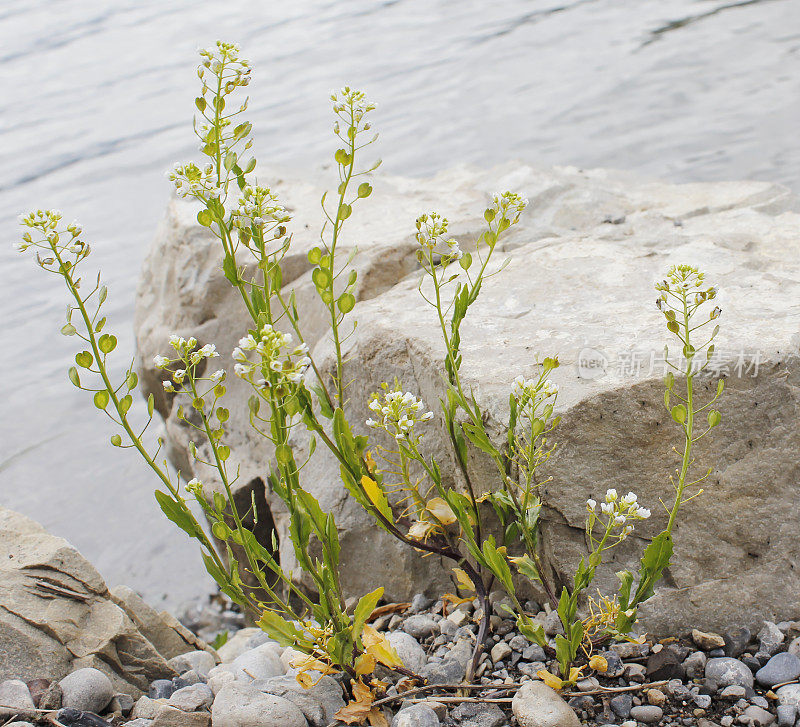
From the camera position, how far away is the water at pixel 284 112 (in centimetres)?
580

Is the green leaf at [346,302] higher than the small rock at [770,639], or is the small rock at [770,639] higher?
the green leaf at [346,302]

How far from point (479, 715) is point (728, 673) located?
0.67 meters

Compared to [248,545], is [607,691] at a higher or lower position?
lower

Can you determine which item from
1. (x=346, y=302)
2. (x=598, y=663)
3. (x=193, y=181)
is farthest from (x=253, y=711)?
(x=193, y=181)

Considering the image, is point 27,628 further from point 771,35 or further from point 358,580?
point 771,35

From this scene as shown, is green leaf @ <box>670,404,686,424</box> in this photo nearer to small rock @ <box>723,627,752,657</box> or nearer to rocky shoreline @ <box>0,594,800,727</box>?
rocky shoreline @ <box>0,594,800,727</box>

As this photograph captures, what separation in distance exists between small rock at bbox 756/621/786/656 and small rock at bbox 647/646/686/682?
0.79 feet

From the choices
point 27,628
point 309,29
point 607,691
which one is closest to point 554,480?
point 607,691

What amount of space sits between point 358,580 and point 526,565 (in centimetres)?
94

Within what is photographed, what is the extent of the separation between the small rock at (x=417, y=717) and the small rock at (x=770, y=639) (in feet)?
3.07

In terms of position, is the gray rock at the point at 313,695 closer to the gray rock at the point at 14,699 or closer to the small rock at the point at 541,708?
the small rock at the point at 541,708

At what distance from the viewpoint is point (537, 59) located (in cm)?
920

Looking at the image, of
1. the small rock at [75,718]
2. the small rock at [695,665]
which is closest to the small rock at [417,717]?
the small rock at [695,665]

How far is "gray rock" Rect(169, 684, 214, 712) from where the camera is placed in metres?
2.38
